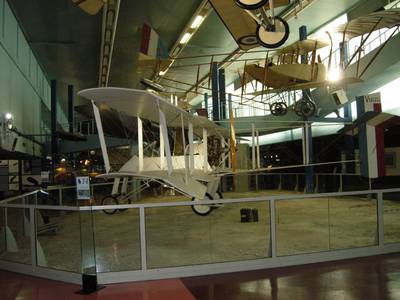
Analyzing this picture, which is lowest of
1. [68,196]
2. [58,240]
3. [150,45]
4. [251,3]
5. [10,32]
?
[58,240]

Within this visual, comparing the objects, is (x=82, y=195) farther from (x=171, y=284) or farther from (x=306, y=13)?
(x=306, y=13)

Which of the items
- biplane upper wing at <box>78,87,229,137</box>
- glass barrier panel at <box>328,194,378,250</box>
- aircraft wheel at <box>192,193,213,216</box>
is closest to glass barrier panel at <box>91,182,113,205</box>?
biplane upper wing at <box>78,87,229,137</box>

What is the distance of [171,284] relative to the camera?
430 cm

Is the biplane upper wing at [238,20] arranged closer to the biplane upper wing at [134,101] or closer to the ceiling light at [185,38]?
the biplane upper wing at [134,101]

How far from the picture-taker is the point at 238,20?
9133 mm

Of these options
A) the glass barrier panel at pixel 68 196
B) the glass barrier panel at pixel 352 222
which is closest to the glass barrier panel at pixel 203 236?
the glass barrier panel at pixel 352 222

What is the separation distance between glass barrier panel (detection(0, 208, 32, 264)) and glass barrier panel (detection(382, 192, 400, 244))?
15.7 feet

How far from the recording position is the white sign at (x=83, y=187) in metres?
4.39

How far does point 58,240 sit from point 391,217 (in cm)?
496

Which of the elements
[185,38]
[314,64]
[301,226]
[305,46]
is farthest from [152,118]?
[185,38]

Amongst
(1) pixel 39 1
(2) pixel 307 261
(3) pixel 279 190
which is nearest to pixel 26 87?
(1) pixel 39 1

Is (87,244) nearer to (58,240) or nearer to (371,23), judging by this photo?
(58,240)

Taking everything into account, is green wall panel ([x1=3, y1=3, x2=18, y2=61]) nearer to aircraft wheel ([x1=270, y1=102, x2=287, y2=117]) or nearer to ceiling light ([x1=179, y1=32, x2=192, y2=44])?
ceiling light ([x1=179, y1=32, x2=192, y2=44])

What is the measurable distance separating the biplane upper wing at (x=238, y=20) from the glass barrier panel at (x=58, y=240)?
17.6 ft
